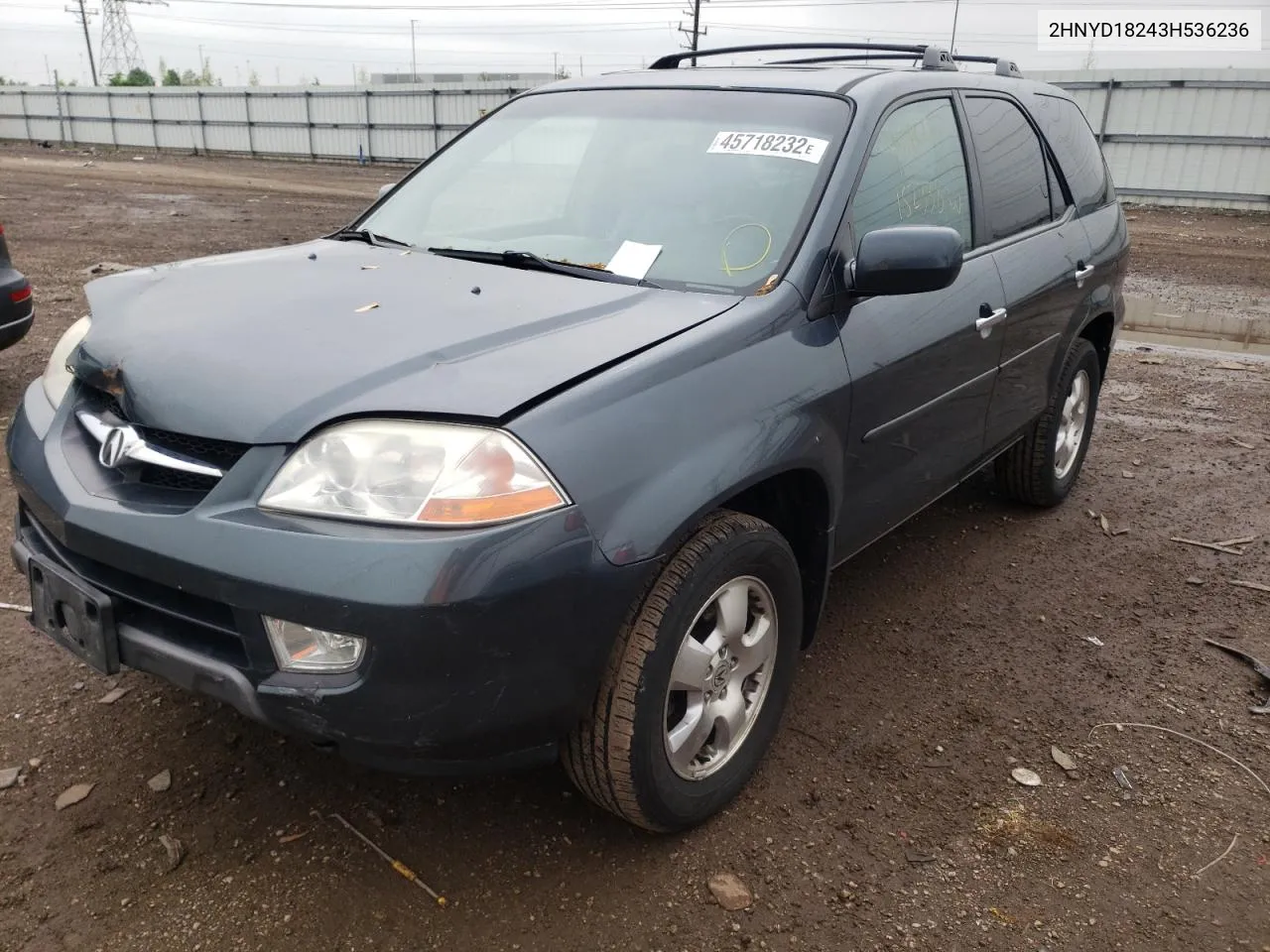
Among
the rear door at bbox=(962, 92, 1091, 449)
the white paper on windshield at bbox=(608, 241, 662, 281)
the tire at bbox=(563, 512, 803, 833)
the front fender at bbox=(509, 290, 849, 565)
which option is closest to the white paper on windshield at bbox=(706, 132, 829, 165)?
the white paper on windshield at bbox=(608, 241, 662, 281)

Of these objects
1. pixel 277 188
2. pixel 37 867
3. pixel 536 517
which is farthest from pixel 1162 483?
pixel 277 188

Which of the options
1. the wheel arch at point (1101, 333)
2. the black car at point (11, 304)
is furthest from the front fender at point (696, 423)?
the black car at point (11, 304)

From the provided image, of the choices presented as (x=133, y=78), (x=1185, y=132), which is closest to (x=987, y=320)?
(x=1185, y=132)

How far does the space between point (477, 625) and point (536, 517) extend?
0.22 m

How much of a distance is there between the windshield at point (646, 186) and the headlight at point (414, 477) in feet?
3.07

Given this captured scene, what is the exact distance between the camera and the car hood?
2.02 meters

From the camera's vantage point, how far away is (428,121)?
96.0 feet

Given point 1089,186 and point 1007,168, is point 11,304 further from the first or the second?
point 1089,186

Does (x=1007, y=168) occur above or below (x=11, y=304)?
above

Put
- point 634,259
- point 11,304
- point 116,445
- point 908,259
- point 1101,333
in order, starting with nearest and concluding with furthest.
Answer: point 116,445 → point 908,259 → point 634,259 → point 1101,333 → point 11,304

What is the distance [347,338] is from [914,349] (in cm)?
161

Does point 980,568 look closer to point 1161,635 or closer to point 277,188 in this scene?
point 1161,635

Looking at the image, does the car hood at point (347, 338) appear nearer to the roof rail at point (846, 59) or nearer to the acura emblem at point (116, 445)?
the acura emblem at point (116, 445)

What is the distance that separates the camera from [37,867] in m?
2.30
